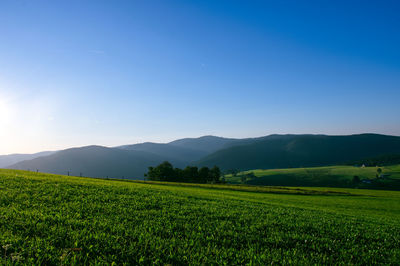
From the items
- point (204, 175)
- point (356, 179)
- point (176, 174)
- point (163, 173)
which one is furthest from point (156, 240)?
point (356, 179)

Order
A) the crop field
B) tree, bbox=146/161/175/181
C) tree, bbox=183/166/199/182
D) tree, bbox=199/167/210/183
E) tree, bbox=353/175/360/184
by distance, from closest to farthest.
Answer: the crop field
tree, bbox=146/161/175/181
tree, bbox=183/166/199/182
tree, bbox=199/167/210/183
tree, bbox=353/175/360/184

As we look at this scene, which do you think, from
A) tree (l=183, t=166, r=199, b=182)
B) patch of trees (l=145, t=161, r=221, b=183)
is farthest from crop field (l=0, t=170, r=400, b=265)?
tree (l=183, t=166, r=199, b=182)

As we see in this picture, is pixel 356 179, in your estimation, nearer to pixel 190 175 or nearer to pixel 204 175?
pixel 204 175

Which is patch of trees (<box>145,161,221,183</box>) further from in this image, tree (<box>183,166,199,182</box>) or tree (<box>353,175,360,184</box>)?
tree (<box>353,175,360,184</box>)

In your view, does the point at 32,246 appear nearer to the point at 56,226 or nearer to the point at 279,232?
the point at 56,226

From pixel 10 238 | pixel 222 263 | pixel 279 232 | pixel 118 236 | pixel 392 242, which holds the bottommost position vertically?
pixel 392 242

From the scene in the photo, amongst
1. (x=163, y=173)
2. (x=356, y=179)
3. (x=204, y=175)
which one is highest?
(x=163, y=173)

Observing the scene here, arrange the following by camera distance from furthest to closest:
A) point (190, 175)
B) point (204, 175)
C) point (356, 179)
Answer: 1. point (356, 179)
2. point (204, 175)
3. point (190, 175)

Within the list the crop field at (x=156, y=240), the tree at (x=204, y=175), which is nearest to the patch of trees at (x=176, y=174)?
the tree at (x=204, y=175)

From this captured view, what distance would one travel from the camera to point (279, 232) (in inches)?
313

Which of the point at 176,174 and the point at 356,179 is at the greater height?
the point at 176,174

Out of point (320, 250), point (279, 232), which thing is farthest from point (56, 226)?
point (320, 250)

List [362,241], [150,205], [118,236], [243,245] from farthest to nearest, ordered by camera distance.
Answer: [150,205]
[362,241]
[243,245]
[118,236]

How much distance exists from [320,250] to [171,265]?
5.18m
